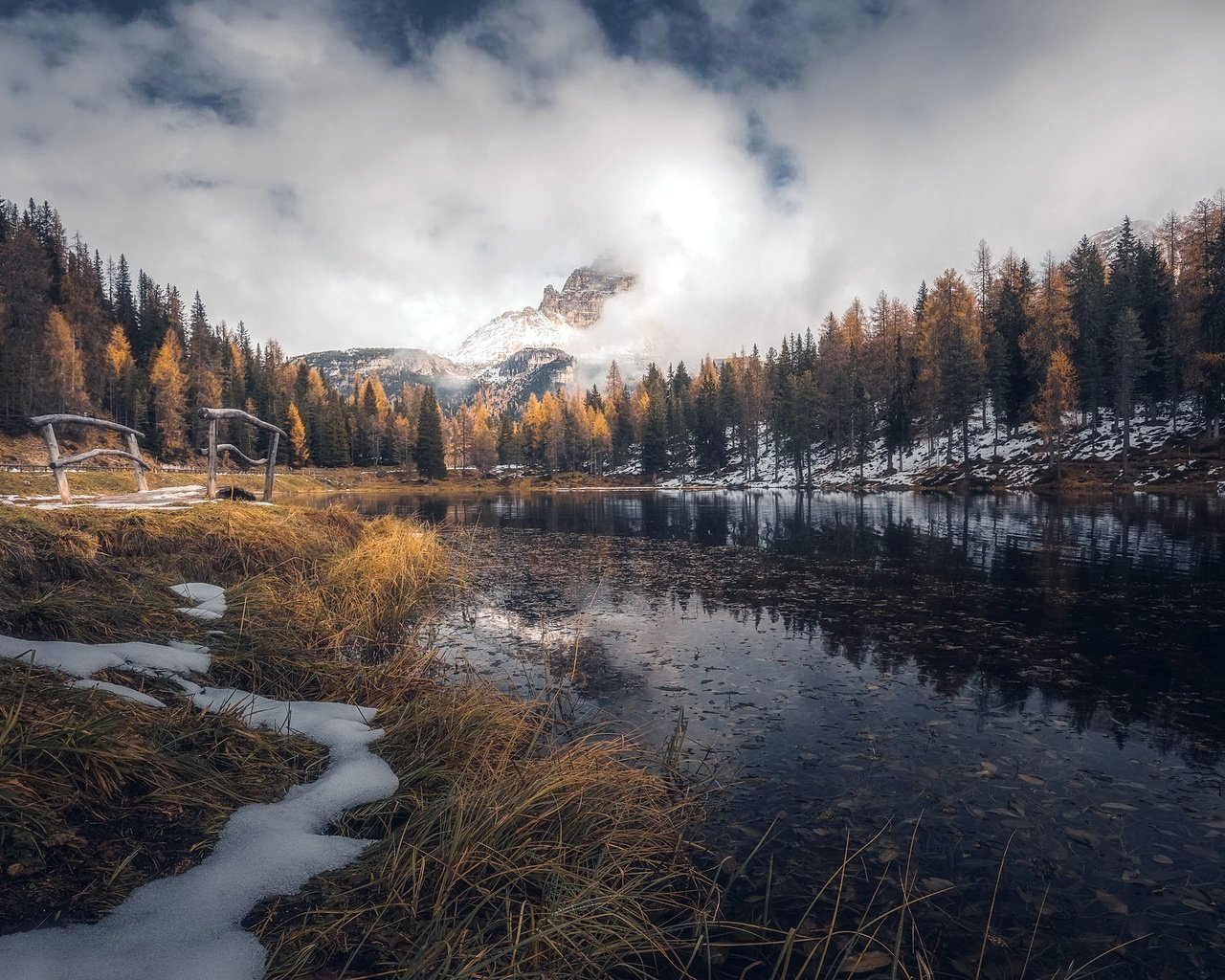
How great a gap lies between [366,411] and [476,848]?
12509 centimetres

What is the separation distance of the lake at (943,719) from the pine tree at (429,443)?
90.2 m

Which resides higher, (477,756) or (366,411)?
(366,411)

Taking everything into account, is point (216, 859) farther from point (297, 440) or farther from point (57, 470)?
point (297, 440)

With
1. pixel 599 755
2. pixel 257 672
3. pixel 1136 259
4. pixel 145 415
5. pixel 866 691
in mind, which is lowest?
pixel 866 691

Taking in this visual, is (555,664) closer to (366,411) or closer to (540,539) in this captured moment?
(540,539)

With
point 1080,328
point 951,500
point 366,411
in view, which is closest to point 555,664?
point 951,500

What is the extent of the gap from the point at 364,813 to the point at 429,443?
105 m

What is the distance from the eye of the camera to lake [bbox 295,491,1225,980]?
14.5 feet

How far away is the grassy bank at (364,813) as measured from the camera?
2996 millimetres

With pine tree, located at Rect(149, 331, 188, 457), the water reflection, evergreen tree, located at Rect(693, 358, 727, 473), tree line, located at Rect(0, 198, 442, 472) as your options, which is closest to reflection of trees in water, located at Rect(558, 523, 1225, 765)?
the water reflection

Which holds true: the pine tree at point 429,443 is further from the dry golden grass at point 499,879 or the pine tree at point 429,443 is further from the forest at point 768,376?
the dry golden grass at point 499,879

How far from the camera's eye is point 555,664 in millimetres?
9734

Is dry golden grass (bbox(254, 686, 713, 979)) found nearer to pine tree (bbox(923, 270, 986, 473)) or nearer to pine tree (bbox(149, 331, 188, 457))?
pine tree (bbox(923, 270, 986, 473))

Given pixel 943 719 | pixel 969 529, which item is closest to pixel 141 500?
pixel 943 719
